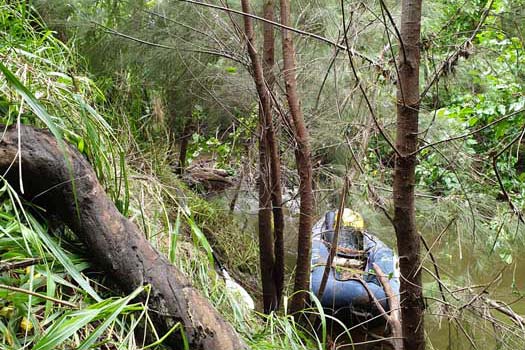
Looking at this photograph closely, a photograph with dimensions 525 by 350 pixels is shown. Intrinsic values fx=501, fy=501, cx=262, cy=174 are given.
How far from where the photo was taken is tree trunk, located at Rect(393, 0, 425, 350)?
1.30 m

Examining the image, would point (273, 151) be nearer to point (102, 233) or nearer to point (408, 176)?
point (408, 176)

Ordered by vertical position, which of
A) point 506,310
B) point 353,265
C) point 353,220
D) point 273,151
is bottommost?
point 353,265

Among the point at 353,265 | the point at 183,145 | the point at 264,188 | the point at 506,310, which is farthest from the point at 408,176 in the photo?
the point at 183,145

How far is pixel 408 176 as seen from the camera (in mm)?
1371

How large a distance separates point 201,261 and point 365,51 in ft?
5.94

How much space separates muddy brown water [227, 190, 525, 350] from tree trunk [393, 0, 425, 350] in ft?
0.33

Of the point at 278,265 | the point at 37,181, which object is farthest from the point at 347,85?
the point at 37,181

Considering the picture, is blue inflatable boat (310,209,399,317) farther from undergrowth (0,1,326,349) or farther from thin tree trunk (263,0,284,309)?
undergrowth (0,1,326,349)

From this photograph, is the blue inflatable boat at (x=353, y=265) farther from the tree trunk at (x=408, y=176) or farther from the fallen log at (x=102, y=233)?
the fallen log at (x=102, y=233)

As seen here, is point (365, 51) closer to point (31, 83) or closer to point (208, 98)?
point (208, 98)

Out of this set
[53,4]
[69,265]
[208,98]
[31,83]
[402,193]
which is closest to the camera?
[69,265]

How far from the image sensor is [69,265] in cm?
99

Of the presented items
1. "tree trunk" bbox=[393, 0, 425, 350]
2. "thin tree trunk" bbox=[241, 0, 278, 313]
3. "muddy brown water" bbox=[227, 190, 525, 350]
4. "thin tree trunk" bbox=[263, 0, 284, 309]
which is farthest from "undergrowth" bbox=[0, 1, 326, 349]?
"thin tree trunk" bbox=[263, 0, 284, 309]

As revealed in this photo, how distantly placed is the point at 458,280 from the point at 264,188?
117 centimetres
